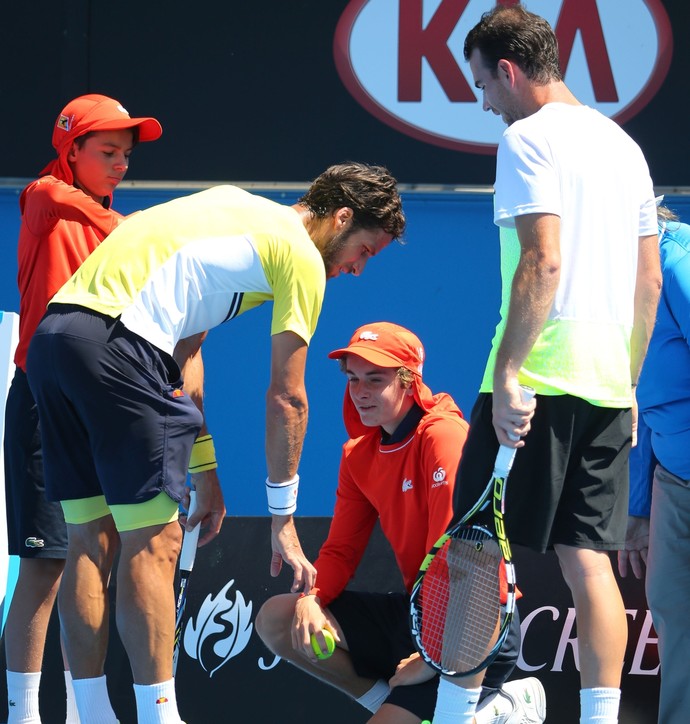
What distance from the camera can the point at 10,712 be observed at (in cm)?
362

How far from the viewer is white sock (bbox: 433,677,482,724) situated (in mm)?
2963

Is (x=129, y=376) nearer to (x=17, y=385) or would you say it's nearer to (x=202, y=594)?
(x=17, y=385)

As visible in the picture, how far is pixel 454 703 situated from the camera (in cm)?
296

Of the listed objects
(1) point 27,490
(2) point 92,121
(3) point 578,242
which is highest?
(2) point 92,121

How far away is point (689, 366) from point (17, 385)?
208 centimetres

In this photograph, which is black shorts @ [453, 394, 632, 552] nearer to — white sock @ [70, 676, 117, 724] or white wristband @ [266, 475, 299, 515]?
white wristband @ [266, 475, 299, 515]

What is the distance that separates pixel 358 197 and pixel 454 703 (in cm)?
144

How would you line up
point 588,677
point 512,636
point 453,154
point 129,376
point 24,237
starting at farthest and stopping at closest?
point 453,154
point 24,237
point 512,636
point 129,376
point 588,677

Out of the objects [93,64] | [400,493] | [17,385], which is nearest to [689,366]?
[400,493]

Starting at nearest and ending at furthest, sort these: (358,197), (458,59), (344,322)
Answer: (358,197)
(458,59)
(344,322)

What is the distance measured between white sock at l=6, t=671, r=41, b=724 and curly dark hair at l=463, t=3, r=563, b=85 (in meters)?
2.25

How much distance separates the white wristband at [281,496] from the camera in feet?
10.5

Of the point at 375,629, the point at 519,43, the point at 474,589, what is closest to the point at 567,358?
the point at 474,589

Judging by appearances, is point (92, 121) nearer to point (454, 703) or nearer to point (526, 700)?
point (454, 703)
